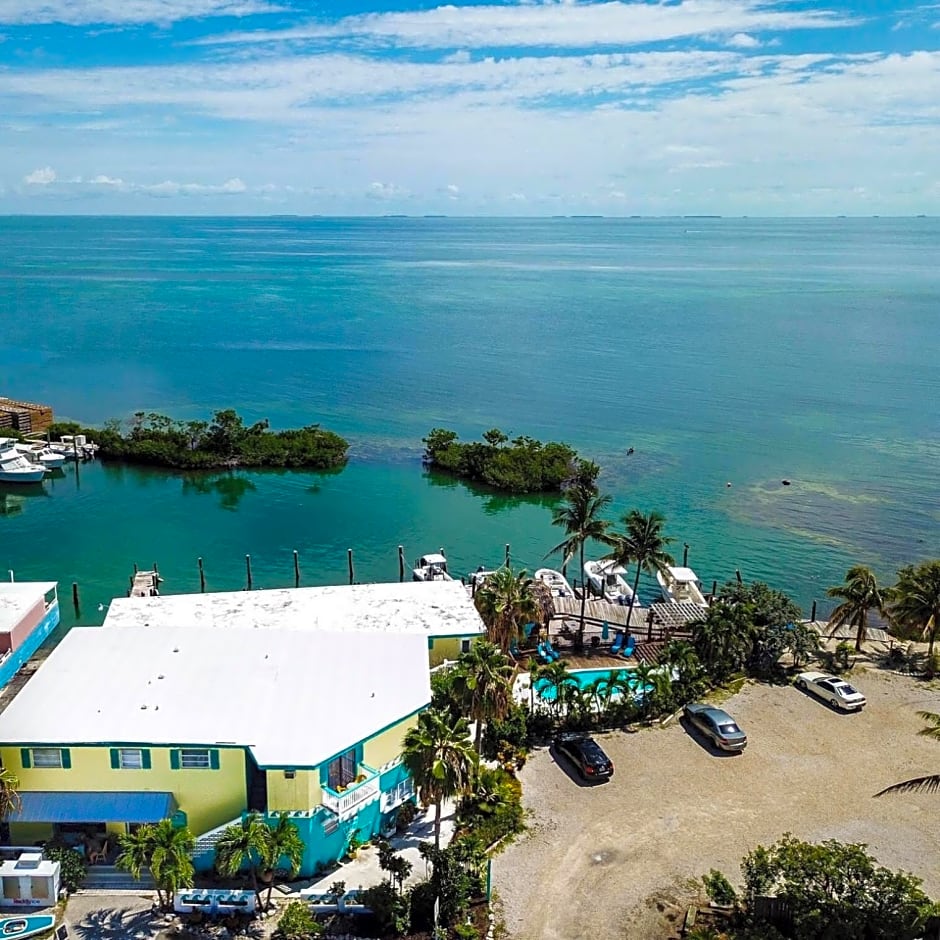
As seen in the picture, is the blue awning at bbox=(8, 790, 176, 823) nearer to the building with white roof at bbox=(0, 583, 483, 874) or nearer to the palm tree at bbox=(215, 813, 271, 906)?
the building with white roof at bbox=(0, 583, 483, 874)

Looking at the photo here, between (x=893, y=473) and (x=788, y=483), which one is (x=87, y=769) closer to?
(x=788, y=483)

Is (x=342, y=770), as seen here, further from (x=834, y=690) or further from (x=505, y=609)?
(x=834, y=690)

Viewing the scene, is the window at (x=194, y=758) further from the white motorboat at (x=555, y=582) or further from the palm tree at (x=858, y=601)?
the palm tree at (x=858, y=601)

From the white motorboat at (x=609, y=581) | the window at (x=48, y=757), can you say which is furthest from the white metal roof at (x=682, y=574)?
the window at (x=48, y=757)

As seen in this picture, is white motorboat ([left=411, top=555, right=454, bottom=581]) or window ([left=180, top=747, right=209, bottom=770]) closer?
window ([left=180, top=747, right=209, bottom=770])

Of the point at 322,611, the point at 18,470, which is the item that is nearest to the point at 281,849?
the point at 322,611

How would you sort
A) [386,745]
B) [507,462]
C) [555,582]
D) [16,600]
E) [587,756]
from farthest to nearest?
[507,462], [555,582], [16,600], [587,756], [386,745]

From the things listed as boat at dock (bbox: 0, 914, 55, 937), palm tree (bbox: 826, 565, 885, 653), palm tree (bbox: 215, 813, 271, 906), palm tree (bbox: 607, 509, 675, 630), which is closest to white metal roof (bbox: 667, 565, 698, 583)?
palm tree (bbox: 607, 509, 675, 630)
